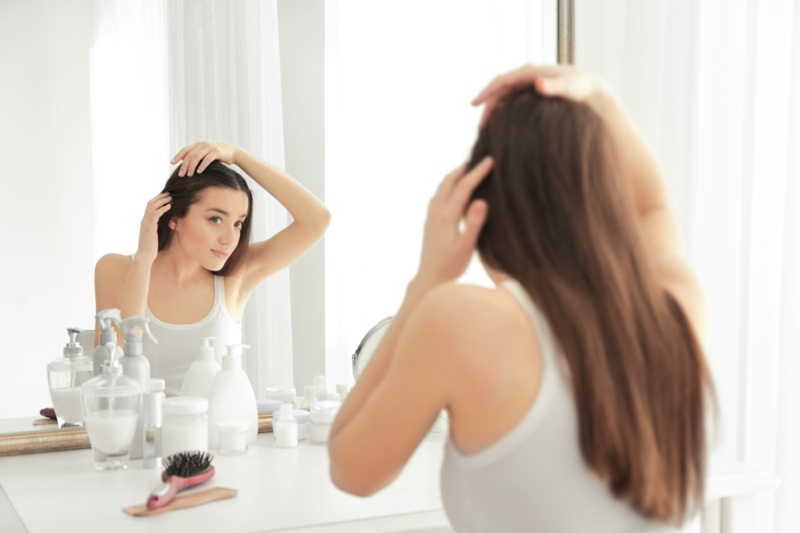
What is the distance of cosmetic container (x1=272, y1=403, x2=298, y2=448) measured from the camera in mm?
1515

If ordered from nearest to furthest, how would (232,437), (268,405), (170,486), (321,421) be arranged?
(170,486) → (232,437) → (321,421) → (268,405)

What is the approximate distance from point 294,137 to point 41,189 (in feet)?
1.52

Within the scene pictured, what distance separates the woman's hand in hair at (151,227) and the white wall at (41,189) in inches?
3.5

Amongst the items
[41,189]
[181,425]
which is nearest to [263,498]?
[181,425]

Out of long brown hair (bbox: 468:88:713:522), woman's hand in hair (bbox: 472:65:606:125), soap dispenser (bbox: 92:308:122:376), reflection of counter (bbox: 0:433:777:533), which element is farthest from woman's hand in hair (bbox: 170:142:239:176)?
long brown hair (bbox: 468:88:713:522)

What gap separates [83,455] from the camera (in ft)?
4.78

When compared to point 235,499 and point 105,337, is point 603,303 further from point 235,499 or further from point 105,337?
point 105,337

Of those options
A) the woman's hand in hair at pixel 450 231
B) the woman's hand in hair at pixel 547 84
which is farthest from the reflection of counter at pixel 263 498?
the woman's hand in hair at pixel 547 84

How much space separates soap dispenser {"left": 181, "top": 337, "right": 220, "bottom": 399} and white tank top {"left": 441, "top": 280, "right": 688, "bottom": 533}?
78 centimetres

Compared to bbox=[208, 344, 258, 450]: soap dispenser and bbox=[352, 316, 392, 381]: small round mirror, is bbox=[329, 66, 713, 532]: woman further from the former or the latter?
bbox=[352, 316, 392, 381]: small round mirror

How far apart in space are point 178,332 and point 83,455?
261mm

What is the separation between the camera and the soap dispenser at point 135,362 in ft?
4.53

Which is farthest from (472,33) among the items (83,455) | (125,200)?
(83,455)

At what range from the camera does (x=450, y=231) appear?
2.91 ft
